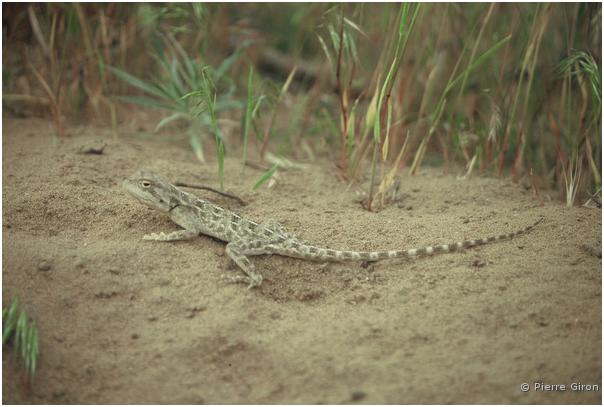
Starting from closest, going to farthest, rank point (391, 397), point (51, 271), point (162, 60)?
point (391, 397) < point (51, 271) < point (162, 60)

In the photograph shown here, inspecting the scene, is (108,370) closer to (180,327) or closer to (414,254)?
(180,327)

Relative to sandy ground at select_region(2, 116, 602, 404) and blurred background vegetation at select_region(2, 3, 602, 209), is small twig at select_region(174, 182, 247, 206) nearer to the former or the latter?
sandy ground at select_region(2, 116, 602, 404)

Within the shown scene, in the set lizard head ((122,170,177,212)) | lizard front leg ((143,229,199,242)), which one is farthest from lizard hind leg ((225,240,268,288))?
lizard head ((122,170,177,212))

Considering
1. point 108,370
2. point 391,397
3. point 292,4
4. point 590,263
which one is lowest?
point 108,370

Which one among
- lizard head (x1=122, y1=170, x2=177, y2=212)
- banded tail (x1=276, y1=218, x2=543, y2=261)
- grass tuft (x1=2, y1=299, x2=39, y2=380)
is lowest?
grass tuft (x1=2, y1=299, x2=39, y2=380)

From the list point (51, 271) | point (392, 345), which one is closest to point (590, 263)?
point (392, 345)

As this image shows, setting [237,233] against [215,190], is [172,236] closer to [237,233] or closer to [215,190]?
[237,233]
